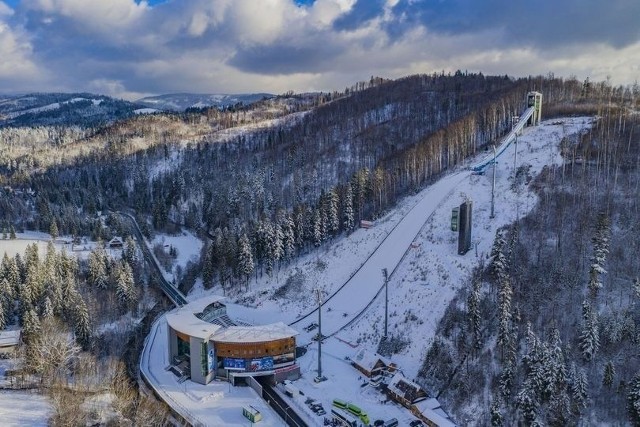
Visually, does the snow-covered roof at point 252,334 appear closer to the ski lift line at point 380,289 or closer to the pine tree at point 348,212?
the ski lift line at point 380,289

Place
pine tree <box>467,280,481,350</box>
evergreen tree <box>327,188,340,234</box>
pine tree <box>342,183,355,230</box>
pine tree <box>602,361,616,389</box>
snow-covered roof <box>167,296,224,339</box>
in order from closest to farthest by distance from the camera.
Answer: pine tree <box>602,361,616,389</box> → pine tree <box>467,280,481,350</box> → snow-covered roof <box>167,296,224,339</box> → pine tree <box>342,183,355,230</box> → evergreen tree <box>327,188,340,234</box>

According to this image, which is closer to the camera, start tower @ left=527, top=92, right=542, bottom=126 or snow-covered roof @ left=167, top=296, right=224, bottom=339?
snow-covered roof @ left=167, top=296, right=224, bottom=339

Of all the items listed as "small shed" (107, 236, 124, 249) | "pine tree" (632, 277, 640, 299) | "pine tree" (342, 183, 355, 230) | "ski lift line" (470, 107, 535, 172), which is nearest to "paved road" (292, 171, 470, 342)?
"ski lift line" (470, 107, 535, 172)

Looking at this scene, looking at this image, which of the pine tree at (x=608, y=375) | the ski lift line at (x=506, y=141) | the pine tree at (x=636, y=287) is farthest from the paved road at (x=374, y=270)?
the pine tree at (x=636, y=287)

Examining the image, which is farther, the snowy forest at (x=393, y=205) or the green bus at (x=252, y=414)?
the snowy forest at (x=393, y=205)

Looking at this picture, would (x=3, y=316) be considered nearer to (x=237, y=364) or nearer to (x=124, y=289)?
(x=124, y=289)

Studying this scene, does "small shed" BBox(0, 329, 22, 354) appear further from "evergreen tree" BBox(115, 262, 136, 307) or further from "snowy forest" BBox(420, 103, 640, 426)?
"snowy forest" BBox(420, 103, 640, 426)
